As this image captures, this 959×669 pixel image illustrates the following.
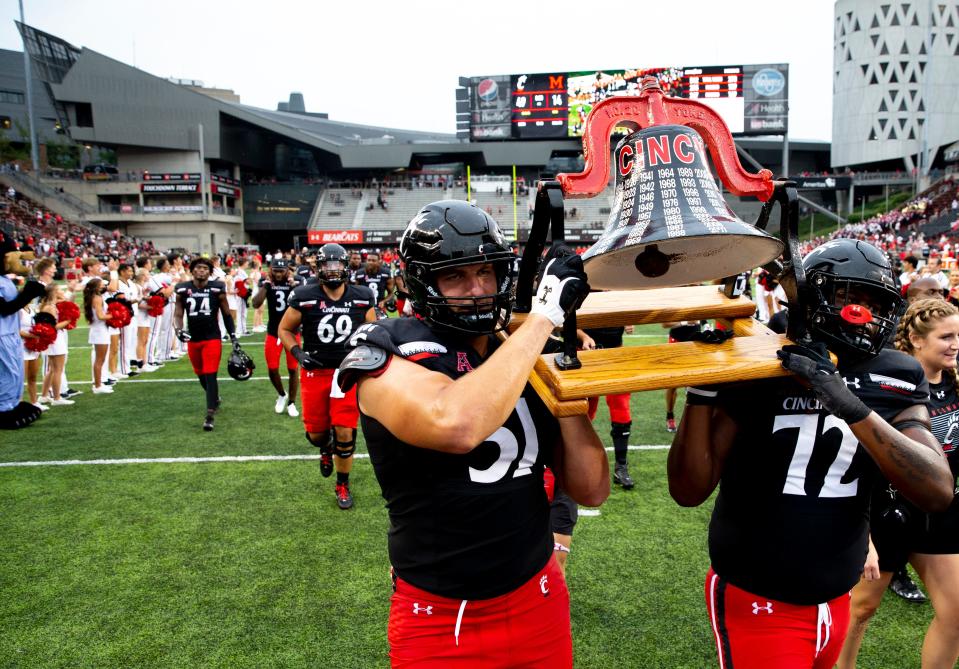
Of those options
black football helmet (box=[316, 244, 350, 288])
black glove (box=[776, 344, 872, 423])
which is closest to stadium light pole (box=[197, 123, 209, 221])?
black football helmet (box=[316, 244, 350, 288])

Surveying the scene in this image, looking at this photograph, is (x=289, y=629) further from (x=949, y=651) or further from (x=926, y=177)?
(x=926, y=177)

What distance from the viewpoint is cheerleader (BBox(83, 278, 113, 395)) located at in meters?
10.6

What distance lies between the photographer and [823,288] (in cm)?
225

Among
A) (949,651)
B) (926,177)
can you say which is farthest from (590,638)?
(926,177)

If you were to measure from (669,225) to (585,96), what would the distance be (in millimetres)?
42513

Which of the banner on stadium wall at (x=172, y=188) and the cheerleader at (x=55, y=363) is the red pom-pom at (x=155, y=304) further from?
the banner on stadium wall at (x=172, y=188)

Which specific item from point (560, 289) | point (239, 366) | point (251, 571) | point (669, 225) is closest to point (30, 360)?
point (239, 366)

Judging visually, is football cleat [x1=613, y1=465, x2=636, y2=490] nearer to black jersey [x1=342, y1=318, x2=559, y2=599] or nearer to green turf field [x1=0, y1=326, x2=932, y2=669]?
green turf field [x1=0, y1=326, x2=932, y2=669]

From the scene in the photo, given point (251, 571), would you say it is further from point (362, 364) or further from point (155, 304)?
point (155, 304)

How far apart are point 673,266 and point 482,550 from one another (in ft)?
3.85

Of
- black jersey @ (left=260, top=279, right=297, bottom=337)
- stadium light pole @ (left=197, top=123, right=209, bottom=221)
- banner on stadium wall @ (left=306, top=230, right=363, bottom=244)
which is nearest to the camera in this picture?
black jersey @ (left=260, top=279, right=297, bottom=337)

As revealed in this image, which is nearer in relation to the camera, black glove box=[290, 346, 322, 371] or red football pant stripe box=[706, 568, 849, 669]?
red football pant stripe box=[706, 568, 849, 669]

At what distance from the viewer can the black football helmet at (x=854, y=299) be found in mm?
2201

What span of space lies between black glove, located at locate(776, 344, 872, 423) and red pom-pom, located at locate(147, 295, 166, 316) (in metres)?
13.0
